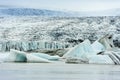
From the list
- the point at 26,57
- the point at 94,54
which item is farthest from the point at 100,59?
the point at 26,57

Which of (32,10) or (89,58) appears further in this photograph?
(32,10)

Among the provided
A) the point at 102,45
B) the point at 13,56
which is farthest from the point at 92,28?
the point at 13,56

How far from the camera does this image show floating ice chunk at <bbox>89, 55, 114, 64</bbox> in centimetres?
2250

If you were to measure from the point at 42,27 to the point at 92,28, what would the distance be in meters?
3.47

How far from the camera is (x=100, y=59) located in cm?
2273

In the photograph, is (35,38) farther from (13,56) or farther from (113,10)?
(113,10)

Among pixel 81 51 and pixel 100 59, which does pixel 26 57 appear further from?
pixel 100 59

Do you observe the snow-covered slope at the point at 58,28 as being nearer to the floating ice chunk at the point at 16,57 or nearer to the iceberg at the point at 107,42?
the iceberg at the point at 107,42

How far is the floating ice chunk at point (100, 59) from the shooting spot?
22.5m

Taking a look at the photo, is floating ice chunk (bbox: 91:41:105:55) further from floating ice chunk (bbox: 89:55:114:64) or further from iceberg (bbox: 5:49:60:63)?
floating ice chunk (bbox: 89:55:114:64)

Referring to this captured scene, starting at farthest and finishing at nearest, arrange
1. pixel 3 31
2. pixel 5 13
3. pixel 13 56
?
pixel 5 13
pixel 3 31
pixel 13 56

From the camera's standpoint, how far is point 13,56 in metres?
24.7

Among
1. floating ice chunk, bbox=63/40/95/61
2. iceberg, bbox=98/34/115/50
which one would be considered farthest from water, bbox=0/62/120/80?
iceberg, bbox=98/34/115/50

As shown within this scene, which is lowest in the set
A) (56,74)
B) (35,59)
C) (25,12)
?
(35,59)
